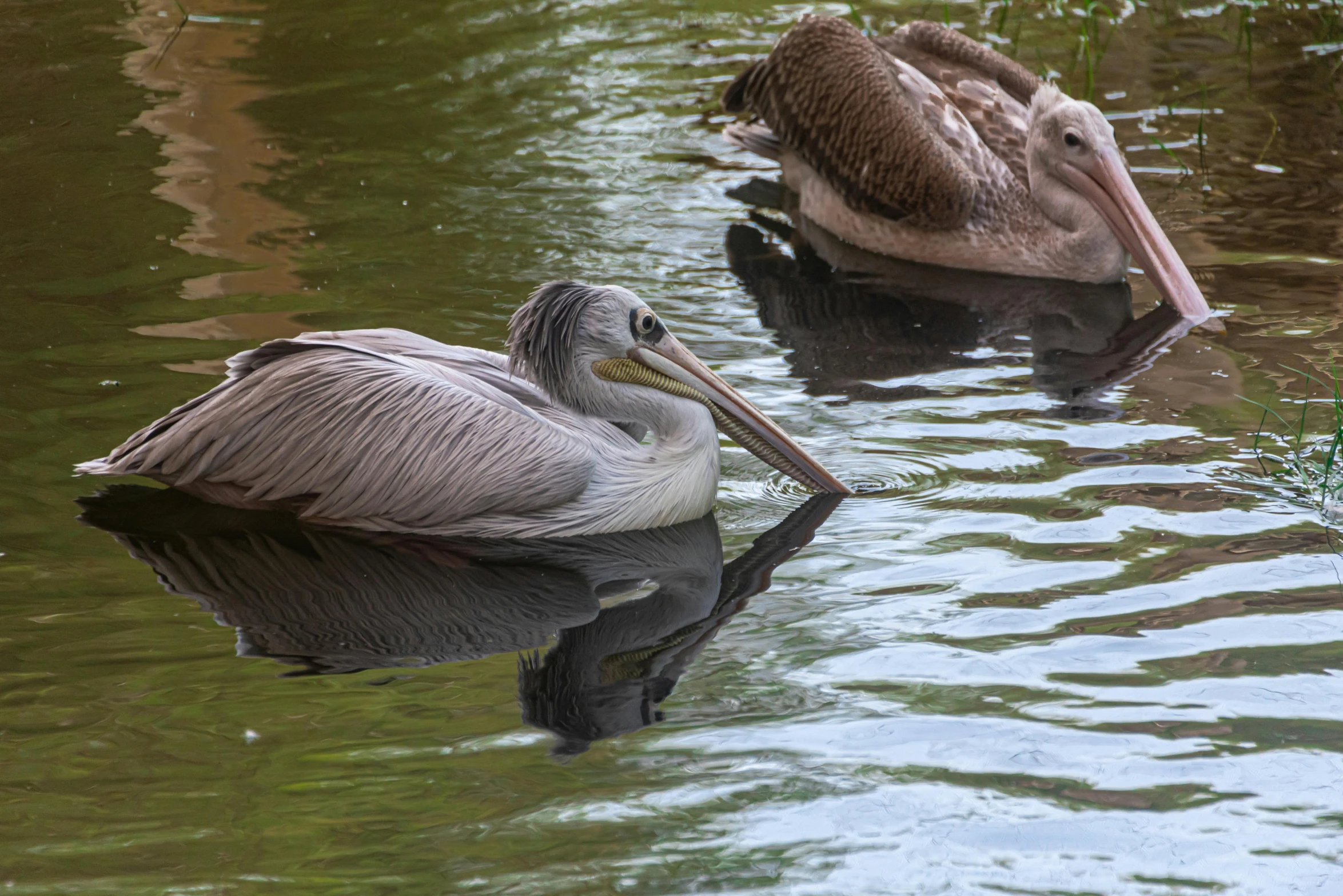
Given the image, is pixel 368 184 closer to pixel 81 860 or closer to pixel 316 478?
pixel 316 478

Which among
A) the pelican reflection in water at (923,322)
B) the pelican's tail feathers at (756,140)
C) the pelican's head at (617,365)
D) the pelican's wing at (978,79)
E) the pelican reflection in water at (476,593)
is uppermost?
the pelican's wing at (978,79)

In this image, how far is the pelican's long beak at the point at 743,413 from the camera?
470 cm

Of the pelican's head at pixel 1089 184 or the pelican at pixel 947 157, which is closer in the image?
the pelican's head at pixel 1089 184

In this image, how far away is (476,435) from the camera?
449 cm

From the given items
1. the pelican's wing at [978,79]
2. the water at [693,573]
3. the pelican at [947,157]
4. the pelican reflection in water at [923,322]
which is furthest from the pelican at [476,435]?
the pelican's wing at [978,79]

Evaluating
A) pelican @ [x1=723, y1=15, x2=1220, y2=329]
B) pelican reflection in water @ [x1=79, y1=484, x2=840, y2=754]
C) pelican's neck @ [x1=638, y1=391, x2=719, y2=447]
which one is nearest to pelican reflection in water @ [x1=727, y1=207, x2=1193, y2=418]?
pelican @ [x1=723, y1=15, x2=1220, y2=329]

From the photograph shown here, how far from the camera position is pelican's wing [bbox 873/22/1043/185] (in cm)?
722

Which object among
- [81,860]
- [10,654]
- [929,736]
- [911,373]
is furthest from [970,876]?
[911,373]

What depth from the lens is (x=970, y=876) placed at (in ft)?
9.87

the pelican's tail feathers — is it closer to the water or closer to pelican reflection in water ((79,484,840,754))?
the water

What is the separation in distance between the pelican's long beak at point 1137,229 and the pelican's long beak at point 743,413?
2095mm

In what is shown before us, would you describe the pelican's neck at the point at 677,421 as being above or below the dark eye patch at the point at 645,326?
below

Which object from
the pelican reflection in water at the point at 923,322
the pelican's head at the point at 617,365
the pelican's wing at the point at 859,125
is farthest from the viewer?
the pelican's wing at the point at 859,125

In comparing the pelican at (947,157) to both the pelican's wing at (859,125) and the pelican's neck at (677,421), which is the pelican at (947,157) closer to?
the pelican's wing at (859,125)
